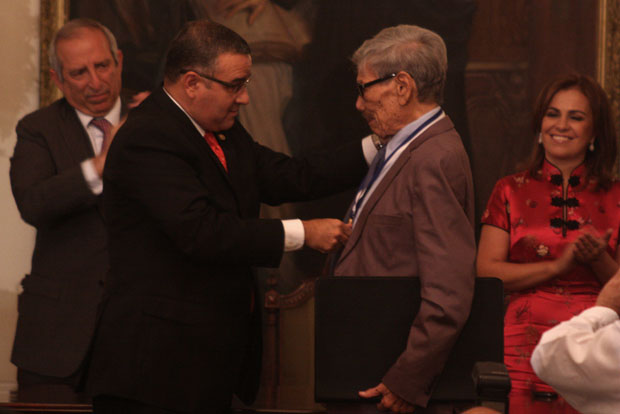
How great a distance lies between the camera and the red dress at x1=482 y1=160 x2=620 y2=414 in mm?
3533

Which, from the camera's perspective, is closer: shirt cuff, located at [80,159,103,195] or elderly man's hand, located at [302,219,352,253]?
elderly man's hand, located at [302,219,352,253]

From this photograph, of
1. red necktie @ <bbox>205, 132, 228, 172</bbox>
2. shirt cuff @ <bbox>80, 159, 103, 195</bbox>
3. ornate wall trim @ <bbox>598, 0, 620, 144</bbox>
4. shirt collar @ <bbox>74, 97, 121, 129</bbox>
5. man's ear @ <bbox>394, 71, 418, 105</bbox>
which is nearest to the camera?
man's ear @ <bbox>394, 71, 418, 105</bbox>

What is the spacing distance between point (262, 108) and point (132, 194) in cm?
218

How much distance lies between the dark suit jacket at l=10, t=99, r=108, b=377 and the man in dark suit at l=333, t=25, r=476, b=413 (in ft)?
5.21

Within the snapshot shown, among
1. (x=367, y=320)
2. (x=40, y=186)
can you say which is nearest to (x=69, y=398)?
(x=40, y=186)

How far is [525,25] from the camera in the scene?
471 cm

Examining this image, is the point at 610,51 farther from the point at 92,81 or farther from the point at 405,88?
the point at 92,81

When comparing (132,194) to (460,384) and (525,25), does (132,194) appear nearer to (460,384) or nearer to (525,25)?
(460,384)

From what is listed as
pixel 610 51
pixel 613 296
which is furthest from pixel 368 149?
pixel 610 51

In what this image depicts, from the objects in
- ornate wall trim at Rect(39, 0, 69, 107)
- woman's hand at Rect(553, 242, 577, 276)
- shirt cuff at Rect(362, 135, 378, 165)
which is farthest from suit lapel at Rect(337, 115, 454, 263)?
ornate wall trim at Rect(39, 0, 69, 107)

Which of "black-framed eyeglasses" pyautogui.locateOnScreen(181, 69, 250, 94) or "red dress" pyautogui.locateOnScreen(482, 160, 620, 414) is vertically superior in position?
"black-framed eyeglasses" pyautogui.locateOnScreen(181, 69, 250, 94)

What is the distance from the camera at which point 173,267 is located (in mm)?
2750

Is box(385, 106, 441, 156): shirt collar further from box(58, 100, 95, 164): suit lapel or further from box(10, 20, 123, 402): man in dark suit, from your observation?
box(58, 100, 95, 164): suit lapel

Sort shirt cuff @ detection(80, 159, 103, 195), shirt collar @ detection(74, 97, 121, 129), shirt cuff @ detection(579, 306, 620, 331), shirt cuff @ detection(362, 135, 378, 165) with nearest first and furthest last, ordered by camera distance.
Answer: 1. shirt cuff @ detection(579, 306, 620, 331)
2. shirt cuff @ detection(362, 135, 378, 165)
3. shirt cuff @ detection(80, 159, 103, 195)
4. shirt collar @ detection(74, 97, 121, 129)
